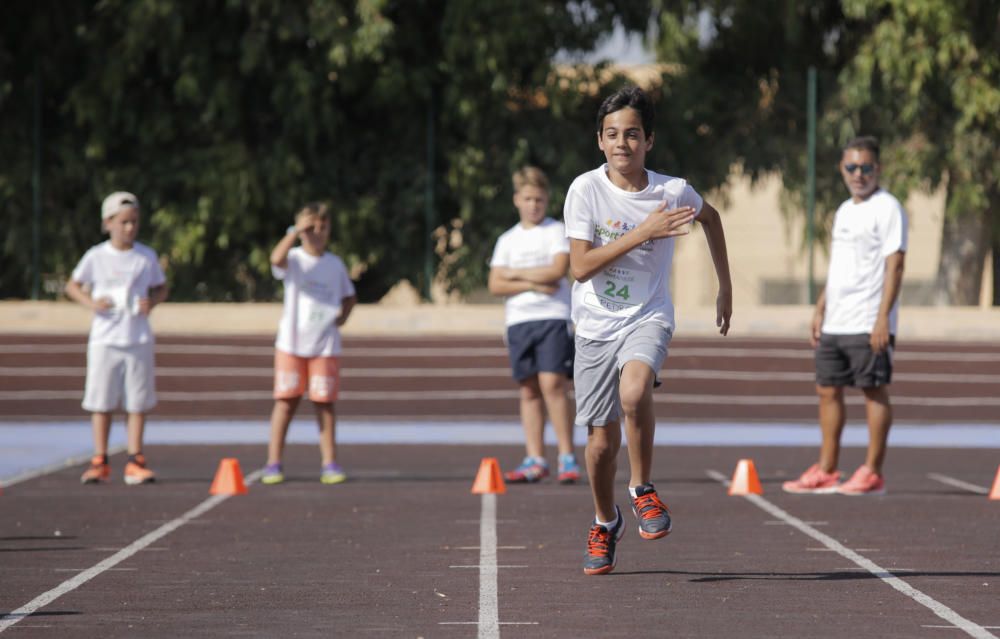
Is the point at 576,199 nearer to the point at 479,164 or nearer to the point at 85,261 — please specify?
the point at 85,261

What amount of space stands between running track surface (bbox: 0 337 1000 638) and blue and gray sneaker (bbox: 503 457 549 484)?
0.08m

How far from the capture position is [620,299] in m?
7.59

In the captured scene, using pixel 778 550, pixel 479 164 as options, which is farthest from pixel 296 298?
pixel 479 164

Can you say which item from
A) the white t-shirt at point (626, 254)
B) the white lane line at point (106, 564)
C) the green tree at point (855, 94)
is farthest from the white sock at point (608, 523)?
the green tree at point (855, 94)

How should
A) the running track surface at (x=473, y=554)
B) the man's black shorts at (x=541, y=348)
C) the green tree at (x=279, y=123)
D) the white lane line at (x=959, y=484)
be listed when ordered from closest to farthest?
the running track surface at (x=473, y=554) → the white lane line at (x=959, y=484) → the man's black shorts at (x=541, y=348) → the green tree at (x=279, y=123)

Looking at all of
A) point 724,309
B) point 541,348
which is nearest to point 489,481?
point 541,348

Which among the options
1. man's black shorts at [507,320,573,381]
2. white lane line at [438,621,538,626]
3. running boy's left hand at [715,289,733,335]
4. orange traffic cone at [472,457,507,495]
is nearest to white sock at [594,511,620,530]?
running boy's left hand at [715,289,733,335]

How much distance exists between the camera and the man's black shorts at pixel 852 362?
10951mm

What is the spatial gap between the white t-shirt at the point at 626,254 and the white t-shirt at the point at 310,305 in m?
4.81

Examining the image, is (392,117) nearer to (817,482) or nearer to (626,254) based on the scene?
(817,482)

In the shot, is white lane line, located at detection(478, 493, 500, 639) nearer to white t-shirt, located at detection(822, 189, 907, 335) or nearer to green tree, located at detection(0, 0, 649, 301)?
white t-shirt, located at detection(822, 189, 907, 335)

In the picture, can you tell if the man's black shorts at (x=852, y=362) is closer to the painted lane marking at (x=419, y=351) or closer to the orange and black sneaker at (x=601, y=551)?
the orange and black sneaker at (x=601, y=551)

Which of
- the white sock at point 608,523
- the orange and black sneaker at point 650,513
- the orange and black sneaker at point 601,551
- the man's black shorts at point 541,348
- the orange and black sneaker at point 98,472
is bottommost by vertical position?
the orange and black sneaker at point 98,472

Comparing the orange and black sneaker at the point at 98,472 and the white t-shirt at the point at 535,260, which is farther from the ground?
the white t-shirt at the point at 535,260
